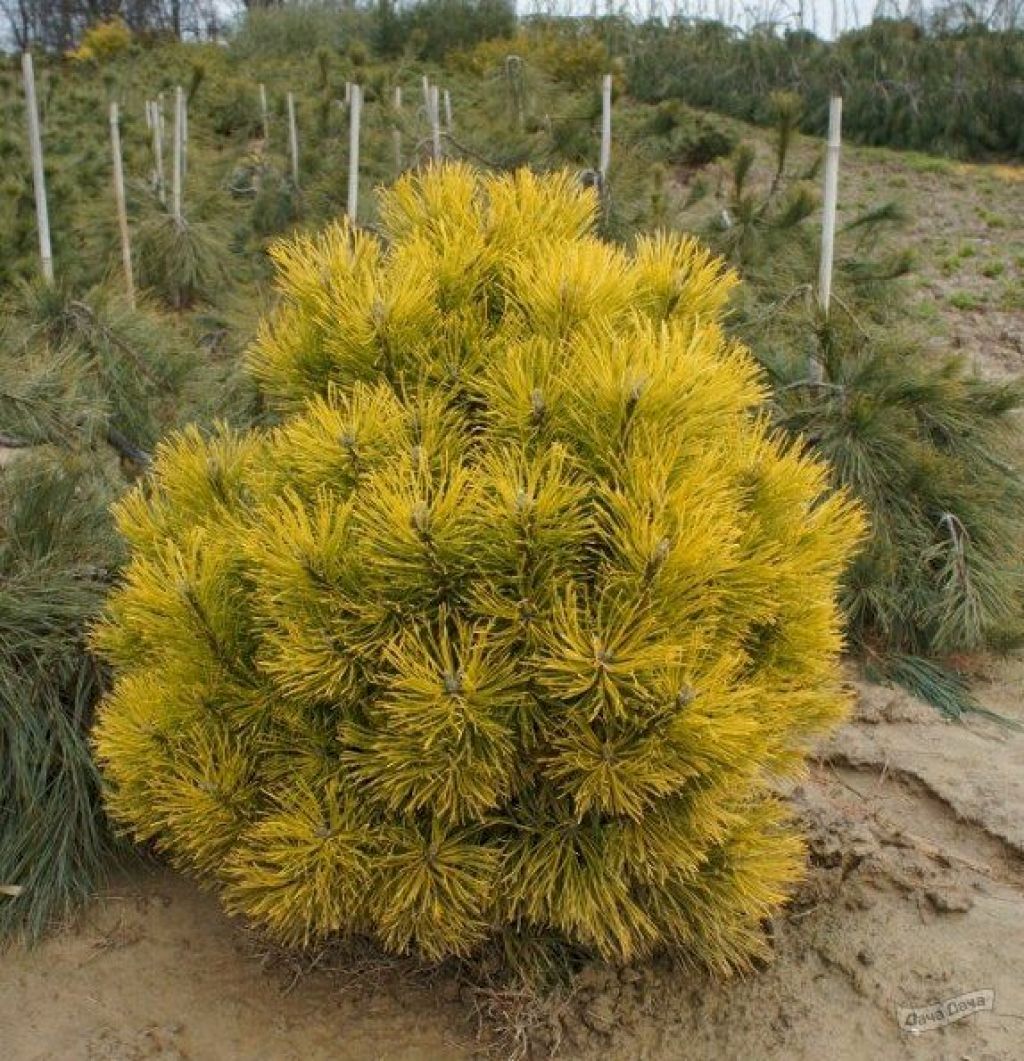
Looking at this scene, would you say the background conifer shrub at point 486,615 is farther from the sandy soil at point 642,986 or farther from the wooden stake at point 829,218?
the wooden stake at point 829,218

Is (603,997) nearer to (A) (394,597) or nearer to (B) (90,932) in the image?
(A) (394,597)

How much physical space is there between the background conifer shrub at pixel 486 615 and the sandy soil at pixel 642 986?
0.14 meters

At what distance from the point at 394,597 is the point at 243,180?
11.2 meters

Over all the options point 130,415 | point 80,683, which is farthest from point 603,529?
point 130,415

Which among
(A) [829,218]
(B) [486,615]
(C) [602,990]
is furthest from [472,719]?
(A) [829,218]

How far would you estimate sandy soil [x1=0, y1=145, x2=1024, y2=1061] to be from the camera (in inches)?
83.2

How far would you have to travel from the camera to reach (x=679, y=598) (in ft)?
5.84

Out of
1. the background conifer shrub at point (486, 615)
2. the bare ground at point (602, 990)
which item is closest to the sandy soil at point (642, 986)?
the bare ground at point (602, 990)

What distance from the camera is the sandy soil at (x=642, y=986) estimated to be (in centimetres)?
211

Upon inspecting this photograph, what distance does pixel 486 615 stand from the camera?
182 centimetres

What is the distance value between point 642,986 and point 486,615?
900 mm

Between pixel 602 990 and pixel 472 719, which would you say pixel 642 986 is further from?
pixel 472 719

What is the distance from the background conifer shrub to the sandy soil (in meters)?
0.14

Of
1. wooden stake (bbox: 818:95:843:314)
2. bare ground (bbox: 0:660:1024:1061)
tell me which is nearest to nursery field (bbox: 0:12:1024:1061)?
bare ground (bbox: 0:660:1024:1061)
